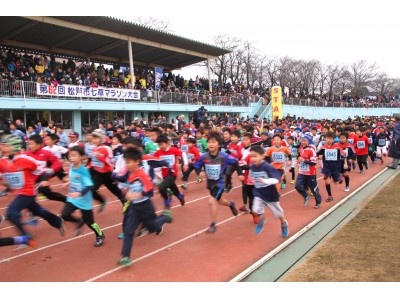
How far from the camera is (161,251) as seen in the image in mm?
6148

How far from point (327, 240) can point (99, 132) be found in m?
5.13

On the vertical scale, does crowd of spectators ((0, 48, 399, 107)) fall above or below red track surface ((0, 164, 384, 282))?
above

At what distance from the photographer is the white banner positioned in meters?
18.8

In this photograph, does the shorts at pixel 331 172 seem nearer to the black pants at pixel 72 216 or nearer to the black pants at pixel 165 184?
the black pants at pixel 165 184

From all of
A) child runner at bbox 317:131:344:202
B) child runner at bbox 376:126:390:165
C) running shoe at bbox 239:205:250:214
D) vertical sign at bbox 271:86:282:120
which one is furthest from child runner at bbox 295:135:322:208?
vertical sign at bbox 271:86:282:120

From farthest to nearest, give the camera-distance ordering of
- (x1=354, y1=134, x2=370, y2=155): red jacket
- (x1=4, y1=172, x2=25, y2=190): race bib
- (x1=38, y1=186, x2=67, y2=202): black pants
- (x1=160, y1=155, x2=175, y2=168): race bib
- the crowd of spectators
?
the crowd of spectators < (x1=354, y1=134, x2=370, y2=155): red jacket < (x1=160, y1=155, x2=175, y2=168): race bib < (x1=38, y1=186, x2=67, y2=202): black pants < (x1=4, y1=172, x2=25, y2=190): race bib

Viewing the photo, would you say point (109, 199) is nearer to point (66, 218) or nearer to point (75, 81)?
point (66, 218)

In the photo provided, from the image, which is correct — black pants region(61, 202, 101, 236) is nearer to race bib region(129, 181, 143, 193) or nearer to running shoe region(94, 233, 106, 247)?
running shoe region(94, 233, 106, 247)

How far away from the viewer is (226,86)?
124 feet

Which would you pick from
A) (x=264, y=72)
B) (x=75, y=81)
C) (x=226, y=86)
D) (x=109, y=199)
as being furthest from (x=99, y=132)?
(x=264, y=72)

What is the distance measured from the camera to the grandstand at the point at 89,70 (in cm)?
1894

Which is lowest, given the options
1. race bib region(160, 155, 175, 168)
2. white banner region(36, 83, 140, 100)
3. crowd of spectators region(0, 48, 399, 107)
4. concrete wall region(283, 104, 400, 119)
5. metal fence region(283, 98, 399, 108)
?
race bib region(160, 155, 175, 168)

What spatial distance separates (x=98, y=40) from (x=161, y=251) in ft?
74.6

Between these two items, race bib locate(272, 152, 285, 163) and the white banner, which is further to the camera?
the white banner
